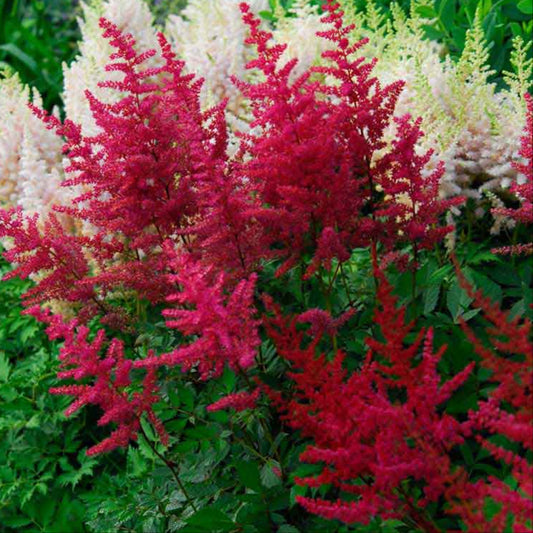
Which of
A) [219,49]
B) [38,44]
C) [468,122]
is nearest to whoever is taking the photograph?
[468,122]

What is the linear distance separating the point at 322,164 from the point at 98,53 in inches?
72.7

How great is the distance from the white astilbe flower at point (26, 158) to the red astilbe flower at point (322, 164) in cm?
99

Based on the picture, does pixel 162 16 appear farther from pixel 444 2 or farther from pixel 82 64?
pixel 444 2

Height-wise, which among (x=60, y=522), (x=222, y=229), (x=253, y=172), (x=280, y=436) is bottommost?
(x=60, y=522)

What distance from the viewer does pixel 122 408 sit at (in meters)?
1.53

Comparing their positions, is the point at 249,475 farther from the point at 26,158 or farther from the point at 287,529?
the point at 26,158

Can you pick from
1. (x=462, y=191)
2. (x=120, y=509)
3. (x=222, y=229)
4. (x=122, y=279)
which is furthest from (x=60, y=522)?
(x=462, y=191)

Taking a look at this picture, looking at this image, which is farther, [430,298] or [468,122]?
[468,122]

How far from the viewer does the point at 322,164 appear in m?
1.67

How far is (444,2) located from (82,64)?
1591 millimetres

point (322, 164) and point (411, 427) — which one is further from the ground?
point (322, 164)

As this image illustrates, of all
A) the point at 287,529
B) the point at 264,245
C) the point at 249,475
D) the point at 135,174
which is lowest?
the point at 287,529

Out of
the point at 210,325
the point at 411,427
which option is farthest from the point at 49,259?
the point at 411,427

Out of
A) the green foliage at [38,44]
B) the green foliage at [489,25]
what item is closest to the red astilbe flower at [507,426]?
the green foliage at [489,25]
